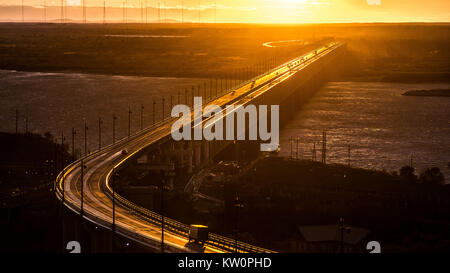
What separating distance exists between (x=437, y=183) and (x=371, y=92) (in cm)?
3929

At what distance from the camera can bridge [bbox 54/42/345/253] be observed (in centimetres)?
1698

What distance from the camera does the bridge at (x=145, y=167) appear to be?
1698 cm

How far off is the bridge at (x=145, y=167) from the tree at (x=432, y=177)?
9.10m

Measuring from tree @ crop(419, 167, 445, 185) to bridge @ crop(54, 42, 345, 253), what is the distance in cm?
910

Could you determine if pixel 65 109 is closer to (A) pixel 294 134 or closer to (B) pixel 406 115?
(A) pixel 294 134

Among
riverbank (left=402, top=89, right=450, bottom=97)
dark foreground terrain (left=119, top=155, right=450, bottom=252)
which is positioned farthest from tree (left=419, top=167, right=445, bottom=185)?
riverbank (left=402, top=89, right=450, bottom=97)

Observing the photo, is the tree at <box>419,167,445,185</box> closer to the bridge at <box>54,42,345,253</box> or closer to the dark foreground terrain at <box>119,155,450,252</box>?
the dark foreground terrain at <box>119,155,450,252</box>

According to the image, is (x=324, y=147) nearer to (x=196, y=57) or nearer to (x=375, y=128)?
(x=375, y=128)

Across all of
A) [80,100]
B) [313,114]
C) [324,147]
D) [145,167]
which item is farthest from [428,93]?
[145,167]

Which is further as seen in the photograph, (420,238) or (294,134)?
(294,134)

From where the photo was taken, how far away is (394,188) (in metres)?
25.8

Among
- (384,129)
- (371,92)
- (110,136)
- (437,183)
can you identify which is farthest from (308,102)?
(437,183)

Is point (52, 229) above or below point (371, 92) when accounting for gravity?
below
